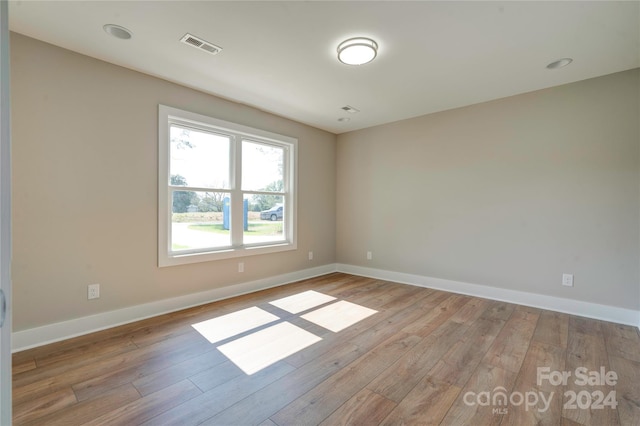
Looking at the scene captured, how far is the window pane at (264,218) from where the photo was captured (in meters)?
4.09

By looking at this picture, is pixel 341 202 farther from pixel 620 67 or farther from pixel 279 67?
pixel 620 67

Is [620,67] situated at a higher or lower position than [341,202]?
higher

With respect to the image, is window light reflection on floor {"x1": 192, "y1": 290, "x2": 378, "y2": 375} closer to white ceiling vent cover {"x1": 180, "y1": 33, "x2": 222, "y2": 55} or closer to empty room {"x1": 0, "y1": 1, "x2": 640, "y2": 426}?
empty room {"x1": 0, "y1": 1, "x2": 640, "y2": 426}

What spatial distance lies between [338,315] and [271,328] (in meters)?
0.77

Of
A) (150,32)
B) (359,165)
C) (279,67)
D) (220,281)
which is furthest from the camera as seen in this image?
(359,165)

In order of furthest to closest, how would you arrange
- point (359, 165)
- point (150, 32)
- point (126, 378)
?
1. point (359, 165)
2. point (150, 32)
3. point (126, 378)

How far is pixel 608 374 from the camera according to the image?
6.74 feet

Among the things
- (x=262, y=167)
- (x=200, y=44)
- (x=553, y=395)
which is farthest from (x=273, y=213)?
(x=553, y=395)

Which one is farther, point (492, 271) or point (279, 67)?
point (492, 271)

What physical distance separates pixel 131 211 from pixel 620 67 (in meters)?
5.11

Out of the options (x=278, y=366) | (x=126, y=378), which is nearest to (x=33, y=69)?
(x=126, y=378)

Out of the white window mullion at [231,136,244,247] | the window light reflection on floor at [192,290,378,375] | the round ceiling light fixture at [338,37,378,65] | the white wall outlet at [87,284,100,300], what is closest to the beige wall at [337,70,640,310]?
the window light reflection on floor at [192,290,378,375]

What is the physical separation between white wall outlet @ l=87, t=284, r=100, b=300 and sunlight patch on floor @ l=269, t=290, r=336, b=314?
174 centimetres

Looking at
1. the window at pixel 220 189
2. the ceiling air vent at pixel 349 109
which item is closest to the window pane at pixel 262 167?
the window at pixel 220 189
